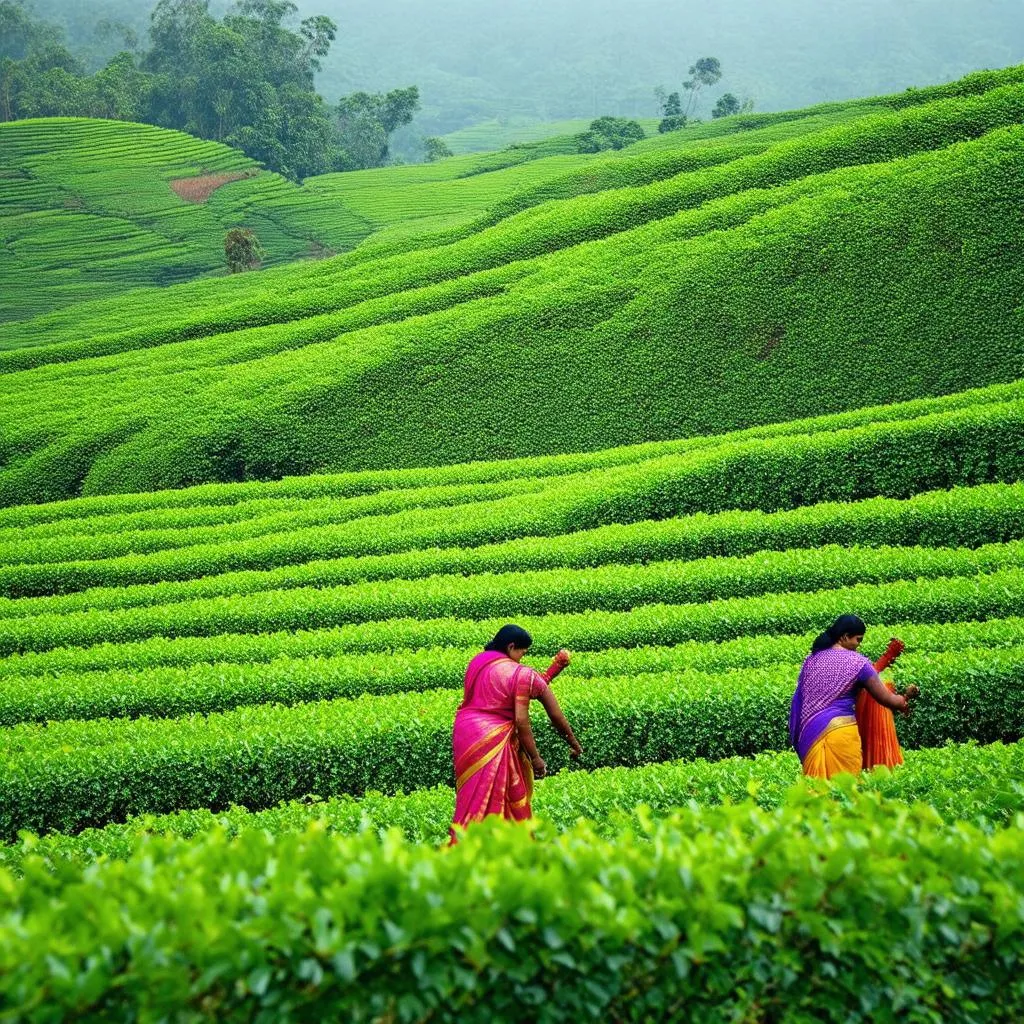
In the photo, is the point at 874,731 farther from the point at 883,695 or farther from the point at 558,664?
the point at 558,664

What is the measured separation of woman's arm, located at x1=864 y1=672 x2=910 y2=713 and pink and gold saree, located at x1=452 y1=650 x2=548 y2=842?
280 centimetres

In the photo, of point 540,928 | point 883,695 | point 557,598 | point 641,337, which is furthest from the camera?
point 641,337

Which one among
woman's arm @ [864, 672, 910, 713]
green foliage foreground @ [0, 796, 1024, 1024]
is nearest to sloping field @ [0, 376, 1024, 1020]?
green foliage foreground @ [0, 796, 1024, 1024]

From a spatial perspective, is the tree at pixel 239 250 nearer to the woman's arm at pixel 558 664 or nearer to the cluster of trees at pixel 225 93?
the cluster of trees at pixel 225 93

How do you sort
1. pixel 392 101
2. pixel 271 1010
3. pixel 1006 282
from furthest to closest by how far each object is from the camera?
pixel 392 101, pixel 1006 282, pixel 271 1010

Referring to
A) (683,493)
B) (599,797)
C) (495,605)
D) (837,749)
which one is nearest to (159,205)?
(683,493)

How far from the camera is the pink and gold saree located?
25.9 feet

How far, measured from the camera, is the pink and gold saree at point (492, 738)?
25.9 feet

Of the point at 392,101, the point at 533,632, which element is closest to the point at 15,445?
the point at 533,632

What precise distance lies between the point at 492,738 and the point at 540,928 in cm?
372

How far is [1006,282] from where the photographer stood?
2759 cm

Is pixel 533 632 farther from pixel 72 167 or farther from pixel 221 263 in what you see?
pixel 72 167

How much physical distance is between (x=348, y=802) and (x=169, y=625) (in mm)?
8427

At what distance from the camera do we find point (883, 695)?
8.05 m
